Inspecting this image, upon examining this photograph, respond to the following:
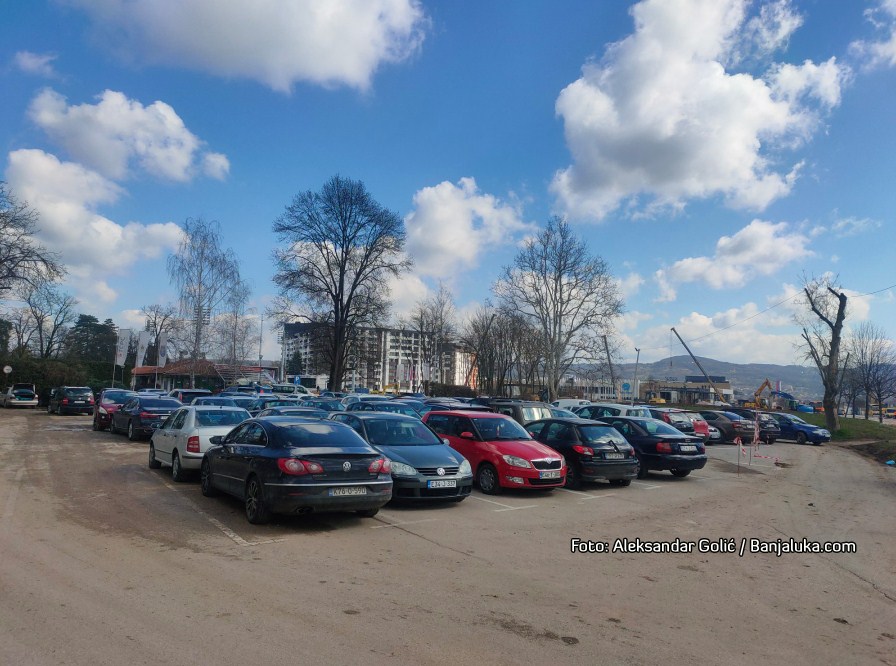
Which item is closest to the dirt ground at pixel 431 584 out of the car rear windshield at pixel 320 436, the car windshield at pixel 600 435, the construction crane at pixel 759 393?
the car rear windshield at pixel 320 436

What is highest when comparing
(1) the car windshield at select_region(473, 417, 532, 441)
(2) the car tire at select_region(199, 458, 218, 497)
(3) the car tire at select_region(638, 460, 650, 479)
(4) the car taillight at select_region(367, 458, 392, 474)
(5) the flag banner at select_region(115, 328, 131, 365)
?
(5) the flag banner at select_region(115, 328, 131, 365)

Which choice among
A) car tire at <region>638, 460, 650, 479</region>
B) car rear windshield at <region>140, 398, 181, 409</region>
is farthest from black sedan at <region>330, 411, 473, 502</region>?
car rear windshield at <region>140, 398, 181, 409</region>

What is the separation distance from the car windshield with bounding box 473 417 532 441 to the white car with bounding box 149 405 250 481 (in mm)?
4893

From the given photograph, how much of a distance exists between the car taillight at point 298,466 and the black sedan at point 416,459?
199cm

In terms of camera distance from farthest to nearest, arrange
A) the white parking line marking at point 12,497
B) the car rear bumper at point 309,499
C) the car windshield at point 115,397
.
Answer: the car windshield at point 115,397 → the white parking line marking at point 12,497 → the car rear bumper at point 309,499

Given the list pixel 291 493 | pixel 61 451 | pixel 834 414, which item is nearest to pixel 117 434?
pixel 61 451

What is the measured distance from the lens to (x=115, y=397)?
83.4 ft

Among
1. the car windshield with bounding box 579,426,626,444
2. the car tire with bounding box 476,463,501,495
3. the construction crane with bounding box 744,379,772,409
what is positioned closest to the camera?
the car tire with bounding box 476,463,501,495

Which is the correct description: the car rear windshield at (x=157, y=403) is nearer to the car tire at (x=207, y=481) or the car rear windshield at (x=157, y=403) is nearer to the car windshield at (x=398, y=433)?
the car tire at (x=207, y=481)

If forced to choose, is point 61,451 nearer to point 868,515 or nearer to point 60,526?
point 60,526

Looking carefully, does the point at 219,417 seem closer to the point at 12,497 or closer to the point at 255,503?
the point at 12,497

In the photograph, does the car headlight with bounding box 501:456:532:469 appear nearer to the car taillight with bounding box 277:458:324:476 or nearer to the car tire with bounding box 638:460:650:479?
the car taillight with bounding box 277:458:324:476

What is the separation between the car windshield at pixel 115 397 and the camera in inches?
958

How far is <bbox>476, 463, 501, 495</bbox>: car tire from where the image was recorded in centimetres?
1160
